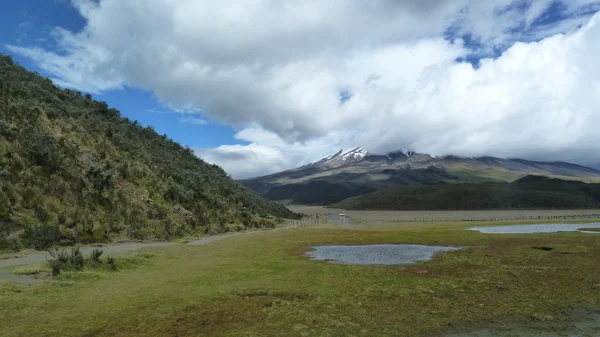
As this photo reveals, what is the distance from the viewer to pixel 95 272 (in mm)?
23281

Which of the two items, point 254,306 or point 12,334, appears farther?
point 254,306

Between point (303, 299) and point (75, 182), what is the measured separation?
3470cm

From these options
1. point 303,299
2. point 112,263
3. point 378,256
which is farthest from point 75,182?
point 303,299

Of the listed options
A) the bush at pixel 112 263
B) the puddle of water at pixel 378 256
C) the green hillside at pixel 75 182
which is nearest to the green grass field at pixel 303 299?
the bush at pixel 112 263

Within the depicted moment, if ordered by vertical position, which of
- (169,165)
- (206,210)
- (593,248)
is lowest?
(593,248)

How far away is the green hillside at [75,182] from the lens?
3384 cm

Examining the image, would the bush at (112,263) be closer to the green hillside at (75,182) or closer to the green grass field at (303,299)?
the green grass field at (303,299)

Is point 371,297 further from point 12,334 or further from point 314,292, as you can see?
point 12,334

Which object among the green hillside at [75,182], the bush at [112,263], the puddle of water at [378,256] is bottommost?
the puddle of water at [378,256]

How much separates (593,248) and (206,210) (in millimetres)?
55414

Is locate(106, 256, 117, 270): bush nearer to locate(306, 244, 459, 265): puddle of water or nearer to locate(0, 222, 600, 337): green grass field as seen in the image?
locate(0, 222, 600, 337): green grass field

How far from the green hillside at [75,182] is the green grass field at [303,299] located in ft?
36.9

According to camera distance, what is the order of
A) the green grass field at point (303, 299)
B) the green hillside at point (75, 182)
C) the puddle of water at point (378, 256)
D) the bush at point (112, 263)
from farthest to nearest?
the green hillside at point (75, 182), the puddle of water at point (378, 256), the bush at point (112, 263), the green grass field at point (303, 299)

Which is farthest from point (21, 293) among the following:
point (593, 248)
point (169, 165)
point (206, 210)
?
point (169, 165)
